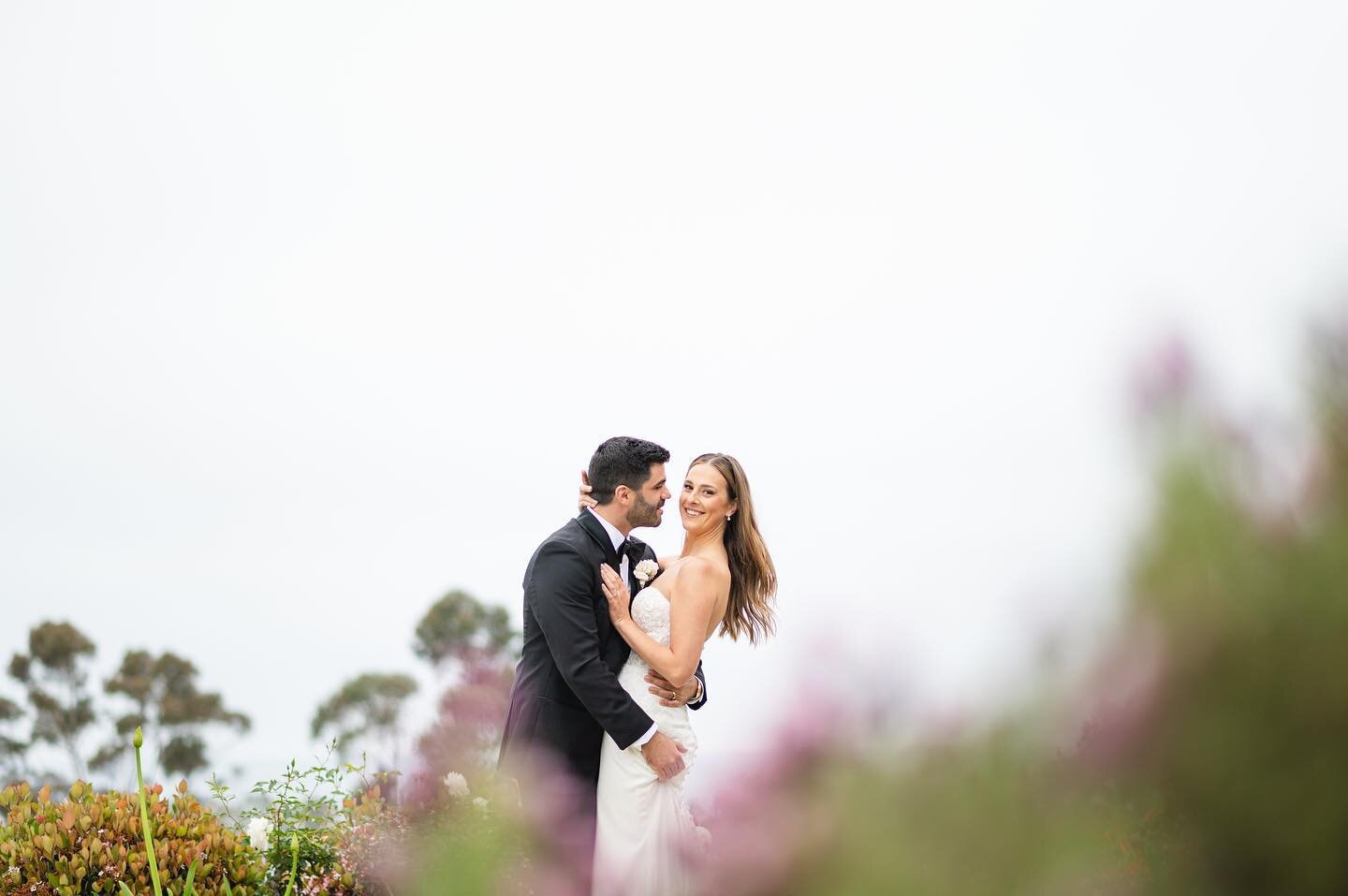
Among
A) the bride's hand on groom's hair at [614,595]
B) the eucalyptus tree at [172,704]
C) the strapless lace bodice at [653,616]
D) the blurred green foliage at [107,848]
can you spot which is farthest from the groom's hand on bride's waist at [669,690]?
the eucalyptus tree at [172,704]

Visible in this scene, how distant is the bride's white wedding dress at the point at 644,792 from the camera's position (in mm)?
4980

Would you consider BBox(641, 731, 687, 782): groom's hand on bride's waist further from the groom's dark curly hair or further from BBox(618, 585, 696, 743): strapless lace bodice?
the groom's dark curly hair

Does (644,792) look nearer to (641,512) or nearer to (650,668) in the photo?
(650,668)

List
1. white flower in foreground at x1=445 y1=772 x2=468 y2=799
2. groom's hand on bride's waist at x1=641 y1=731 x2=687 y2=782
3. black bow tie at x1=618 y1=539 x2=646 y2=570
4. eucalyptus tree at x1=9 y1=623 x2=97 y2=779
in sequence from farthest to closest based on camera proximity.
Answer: eucalyptus tree at x1=9 y1=623 x2=97 y2=779, black bow tie at x1=618 y1=539 x2=646 y2=570, groom's hand on bride's waist at x1=641 y1=731 x2=687 y2=782, white flower in foreground at x1=445 y1=772 x2=468 y2=799

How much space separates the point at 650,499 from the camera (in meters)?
5.59

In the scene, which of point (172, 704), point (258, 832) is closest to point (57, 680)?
point (172, 704)

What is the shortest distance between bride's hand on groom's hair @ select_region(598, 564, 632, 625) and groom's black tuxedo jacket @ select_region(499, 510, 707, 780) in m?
0.03

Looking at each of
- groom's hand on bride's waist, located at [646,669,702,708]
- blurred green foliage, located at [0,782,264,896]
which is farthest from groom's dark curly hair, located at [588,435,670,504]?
blurred green foliage, located at [0,782,264,896]

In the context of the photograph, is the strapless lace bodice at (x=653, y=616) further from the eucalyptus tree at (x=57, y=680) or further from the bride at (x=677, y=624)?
the eucalyptus tree at (x=57, y=680)

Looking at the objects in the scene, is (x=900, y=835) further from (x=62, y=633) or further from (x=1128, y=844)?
(x=62, y=633)

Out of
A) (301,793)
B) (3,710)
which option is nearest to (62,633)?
(3,710)

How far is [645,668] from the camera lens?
535cm

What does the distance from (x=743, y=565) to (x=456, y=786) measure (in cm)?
414

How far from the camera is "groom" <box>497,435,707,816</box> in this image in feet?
16.7
